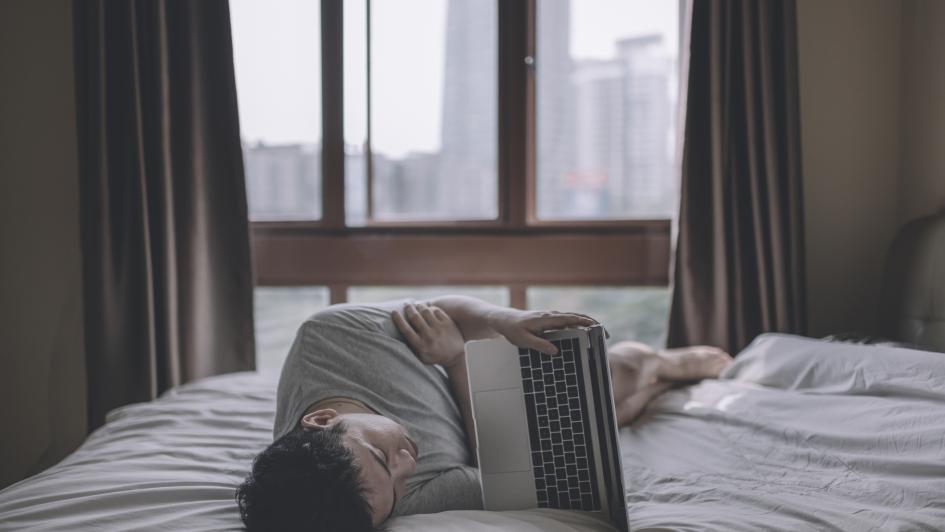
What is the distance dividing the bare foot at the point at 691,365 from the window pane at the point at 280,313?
1334 mm

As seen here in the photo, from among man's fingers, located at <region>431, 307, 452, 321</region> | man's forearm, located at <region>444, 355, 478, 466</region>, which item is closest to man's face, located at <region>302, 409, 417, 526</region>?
man's forearm, located at <region>444, 355, 478, 466</region>

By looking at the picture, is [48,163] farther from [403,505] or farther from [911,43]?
[911,43]

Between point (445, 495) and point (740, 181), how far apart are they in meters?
1.61

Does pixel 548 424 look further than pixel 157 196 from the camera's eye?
No

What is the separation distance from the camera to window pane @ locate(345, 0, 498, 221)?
8.54ft

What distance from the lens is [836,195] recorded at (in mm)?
2449

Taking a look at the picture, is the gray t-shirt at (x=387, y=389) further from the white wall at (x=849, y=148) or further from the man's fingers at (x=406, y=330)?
the white wall at (x=849, y=148)

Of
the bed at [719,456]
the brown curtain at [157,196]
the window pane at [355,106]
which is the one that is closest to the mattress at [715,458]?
the bed at [719,456]

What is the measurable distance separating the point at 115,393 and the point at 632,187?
1946 millimetres

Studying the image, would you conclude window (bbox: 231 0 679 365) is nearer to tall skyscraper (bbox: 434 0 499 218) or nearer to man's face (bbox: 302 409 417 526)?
tall skyscraper (bbox: 434 0 499 218)

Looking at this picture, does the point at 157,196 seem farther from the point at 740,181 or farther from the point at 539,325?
the point at 740,181

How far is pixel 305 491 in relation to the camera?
1.01m

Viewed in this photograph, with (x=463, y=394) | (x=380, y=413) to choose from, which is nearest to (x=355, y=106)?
(x=463, y=394)

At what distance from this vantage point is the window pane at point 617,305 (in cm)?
266
